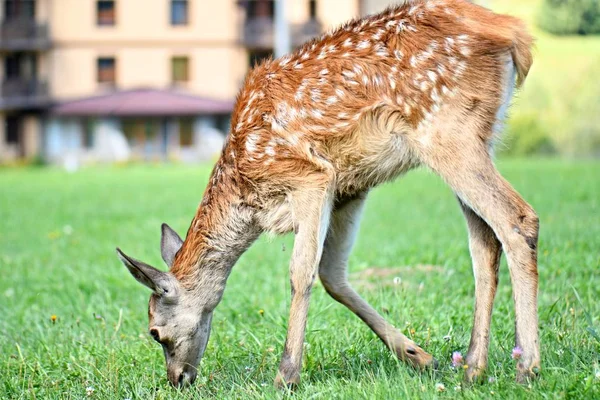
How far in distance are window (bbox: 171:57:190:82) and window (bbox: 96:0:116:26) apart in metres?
3.50

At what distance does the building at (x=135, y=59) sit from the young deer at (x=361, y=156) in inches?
1690

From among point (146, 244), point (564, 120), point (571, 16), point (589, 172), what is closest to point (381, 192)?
point (589, 172)

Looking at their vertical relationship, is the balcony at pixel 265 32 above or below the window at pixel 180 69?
above

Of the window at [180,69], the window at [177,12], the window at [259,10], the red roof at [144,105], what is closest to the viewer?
the red roof at [144,105]

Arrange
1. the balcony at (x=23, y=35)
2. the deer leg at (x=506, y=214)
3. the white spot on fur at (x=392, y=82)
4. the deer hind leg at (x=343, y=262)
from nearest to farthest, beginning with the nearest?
1. the deer leg at (x=506, y=214)
2. the white spot on fur at (x=392, y=82)
3. the deer hind leg at (x=343, y=262)
4. the balcony at (x=23, y=35)

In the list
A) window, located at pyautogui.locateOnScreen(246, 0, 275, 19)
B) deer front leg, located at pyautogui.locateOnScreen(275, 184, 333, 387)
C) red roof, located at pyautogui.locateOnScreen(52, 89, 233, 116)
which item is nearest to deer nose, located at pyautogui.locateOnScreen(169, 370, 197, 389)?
deer front leg, located at pyautogui.locateOnScreen(275, 184, 333, 387)

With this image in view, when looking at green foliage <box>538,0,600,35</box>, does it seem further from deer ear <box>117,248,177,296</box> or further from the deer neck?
deer ear <box>117,248,177,296</box>

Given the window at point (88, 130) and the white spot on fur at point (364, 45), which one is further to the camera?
the window at point (88, 130)

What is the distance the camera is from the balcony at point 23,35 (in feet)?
160

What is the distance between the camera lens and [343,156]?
5043 millimetres

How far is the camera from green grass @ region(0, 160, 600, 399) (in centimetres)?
477

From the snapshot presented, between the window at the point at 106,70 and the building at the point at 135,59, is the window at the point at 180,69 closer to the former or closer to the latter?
the building at the point at 135,59

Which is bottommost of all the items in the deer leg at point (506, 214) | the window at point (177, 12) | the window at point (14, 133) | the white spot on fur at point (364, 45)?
the window at point (14, 133)

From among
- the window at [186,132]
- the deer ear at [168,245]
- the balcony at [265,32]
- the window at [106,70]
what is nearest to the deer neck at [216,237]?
the deer ear at [168,245]
